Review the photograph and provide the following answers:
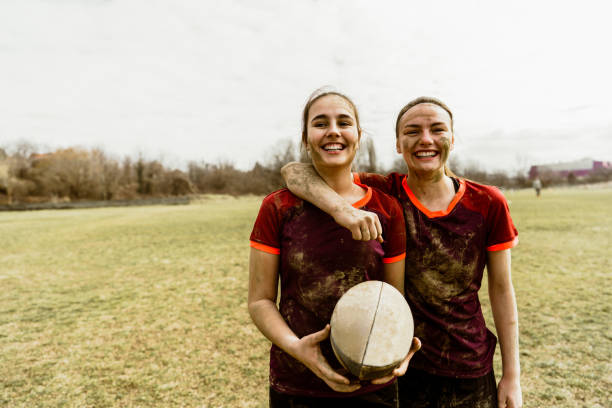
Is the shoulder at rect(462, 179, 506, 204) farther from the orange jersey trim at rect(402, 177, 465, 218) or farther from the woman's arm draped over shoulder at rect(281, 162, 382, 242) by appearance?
the woman's arm draped over shoulder at rect(281, 162, 382, 242)

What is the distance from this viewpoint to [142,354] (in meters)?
4.80

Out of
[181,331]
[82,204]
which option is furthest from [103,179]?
[181,331]

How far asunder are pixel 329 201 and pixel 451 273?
0.84 meters

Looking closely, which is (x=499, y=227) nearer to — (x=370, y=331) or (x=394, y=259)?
(x=394, y=259)

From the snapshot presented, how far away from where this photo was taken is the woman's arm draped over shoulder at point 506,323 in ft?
6.77

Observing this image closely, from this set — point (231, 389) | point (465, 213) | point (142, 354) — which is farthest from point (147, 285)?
point (465, 213)

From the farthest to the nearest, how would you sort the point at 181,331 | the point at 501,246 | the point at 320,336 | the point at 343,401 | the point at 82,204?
1. the point at 82,204
2. the point at 181,331
3. the point at 501,246
4. the point at 343,401
5. the point at 320,336

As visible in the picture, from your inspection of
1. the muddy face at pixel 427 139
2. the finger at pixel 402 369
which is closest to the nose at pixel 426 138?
the muddy face at pixel 427 139

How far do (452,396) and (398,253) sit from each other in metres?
0.88

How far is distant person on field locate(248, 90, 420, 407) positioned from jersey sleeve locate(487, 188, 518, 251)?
1.81 feet

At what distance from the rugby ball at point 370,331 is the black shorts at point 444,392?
1.86 ft

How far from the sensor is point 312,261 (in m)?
1.79

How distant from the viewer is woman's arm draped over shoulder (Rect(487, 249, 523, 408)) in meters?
2.06

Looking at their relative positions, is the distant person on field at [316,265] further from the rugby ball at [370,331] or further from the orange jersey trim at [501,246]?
the orange jersey trim at [501,246]
